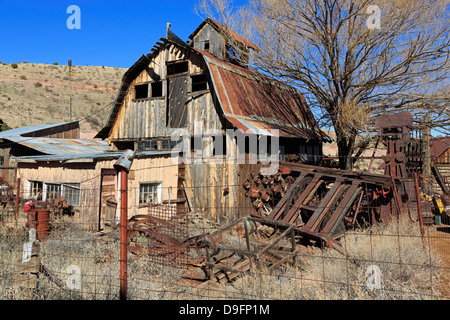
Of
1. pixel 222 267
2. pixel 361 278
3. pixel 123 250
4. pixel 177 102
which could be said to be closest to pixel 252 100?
pixel 177 102

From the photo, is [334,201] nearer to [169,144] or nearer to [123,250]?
[123,250]

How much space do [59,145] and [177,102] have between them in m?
7.45

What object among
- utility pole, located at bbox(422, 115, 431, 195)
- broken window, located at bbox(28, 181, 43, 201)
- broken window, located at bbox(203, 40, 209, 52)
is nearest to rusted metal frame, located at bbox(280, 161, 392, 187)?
utility pole, located at bbox(422, 115, 431, 195)

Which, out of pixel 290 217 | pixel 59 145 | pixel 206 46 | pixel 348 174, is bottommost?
pixel 290 217

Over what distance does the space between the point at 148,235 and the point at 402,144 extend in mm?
8943

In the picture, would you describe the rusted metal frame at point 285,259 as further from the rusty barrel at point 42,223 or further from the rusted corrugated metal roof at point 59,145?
the rusted corrugated metal roof at point 59,145

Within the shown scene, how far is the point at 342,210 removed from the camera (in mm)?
9531

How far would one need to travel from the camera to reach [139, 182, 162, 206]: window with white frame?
12895mm

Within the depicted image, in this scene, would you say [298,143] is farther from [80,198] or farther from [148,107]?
[80,198]

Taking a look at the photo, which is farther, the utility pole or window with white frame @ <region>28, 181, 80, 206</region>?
the utility pole

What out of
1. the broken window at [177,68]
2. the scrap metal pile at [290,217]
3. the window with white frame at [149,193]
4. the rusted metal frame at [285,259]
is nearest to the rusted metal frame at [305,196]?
the scrap metal pile at [290,217]

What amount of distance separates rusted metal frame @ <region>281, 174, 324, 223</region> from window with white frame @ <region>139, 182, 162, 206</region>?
5.16 meters

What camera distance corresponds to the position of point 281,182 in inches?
499

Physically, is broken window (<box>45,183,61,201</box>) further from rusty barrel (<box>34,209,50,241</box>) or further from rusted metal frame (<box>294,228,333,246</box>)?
rusted metal frame (<box>294,228,333,246</box>)
